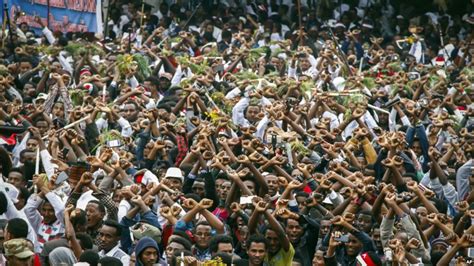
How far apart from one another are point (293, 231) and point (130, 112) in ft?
18.4

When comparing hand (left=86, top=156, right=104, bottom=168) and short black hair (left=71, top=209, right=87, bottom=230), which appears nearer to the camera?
short black hair (left=71, top=209, right=87, bottom=230)

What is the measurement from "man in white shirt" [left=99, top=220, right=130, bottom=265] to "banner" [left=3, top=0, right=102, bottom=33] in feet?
31.3

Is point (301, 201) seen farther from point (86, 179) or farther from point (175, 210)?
point (86, 179)

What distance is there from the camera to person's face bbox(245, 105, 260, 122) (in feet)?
58.0

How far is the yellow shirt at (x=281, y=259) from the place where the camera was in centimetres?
1178

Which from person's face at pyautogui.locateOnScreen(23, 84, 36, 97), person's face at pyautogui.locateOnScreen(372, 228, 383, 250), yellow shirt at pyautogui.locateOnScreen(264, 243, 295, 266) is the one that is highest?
yellow shirt at pyautogui.locateOnScreen(264, 243, 295, 266)

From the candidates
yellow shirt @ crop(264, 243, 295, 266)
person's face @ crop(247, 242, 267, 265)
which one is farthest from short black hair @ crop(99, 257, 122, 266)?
yellow shirt @ crop(264, 243, 295, 266)

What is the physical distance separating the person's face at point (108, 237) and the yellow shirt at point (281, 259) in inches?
48.5

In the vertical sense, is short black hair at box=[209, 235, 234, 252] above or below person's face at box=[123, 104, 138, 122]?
above

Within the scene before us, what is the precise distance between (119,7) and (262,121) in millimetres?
10167

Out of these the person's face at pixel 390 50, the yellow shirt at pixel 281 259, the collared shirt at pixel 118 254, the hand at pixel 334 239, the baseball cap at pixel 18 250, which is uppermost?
the baseball cap at pixel 18 250

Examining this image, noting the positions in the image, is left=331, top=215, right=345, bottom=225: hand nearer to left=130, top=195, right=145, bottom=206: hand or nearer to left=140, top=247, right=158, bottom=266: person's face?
left=130, top=195, right=145, bottom=206: hand

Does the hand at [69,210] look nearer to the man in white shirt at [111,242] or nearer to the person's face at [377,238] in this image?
the man in white shirt at [111,242]

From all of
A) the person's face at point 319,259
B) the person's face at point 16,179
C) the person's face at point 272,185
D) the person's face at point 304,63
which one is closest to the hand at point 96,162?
the person's face at point 16,179
